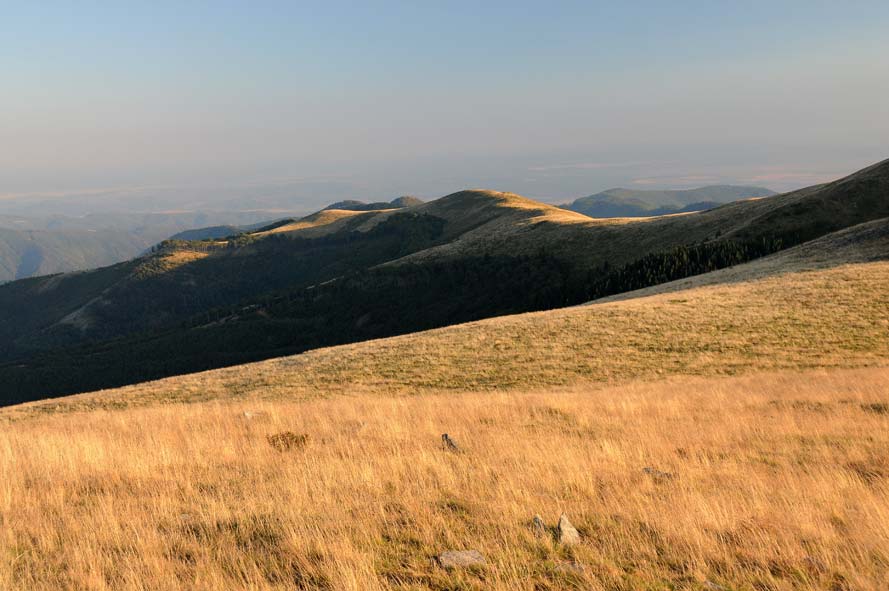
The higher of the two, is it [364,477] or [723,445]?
[364,477]

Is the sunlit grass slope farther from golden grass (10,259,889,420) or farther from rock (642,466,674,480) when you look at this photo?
rock (642,466,674,480)

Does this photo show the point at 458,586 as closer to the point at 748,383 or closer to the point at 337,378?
the point at 748,383

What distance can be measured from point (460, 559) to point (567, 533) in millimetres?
1438

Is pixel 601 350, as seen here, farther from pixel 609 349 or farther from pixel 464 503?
pixel 464 503

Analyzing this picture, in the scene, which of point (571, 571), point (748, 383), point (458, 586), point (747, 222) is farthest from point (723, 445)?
point (747, 222)

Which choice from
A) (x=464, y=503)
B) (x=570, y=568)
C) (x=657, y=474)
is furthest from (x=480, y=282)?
(x=570, y=568)

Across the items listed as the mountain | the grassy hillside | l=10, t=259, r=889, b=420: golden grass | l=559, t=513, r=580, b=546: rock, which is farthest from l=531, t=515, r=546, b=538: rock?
the mountain

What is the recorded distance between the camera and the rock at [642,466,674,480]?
919cm

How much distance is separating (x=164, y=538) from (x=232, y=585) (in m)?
1.92

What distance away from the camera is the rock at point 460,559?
6.11 m

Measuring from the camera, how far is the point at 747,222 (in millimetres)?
82812

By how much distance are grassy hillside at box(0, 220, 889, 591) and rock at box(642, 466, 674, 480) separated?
0.05m

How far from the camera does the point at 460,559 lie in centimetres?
622

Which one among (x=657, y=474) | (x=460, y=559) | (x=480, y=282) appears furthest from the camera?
(x=480, y=282)
